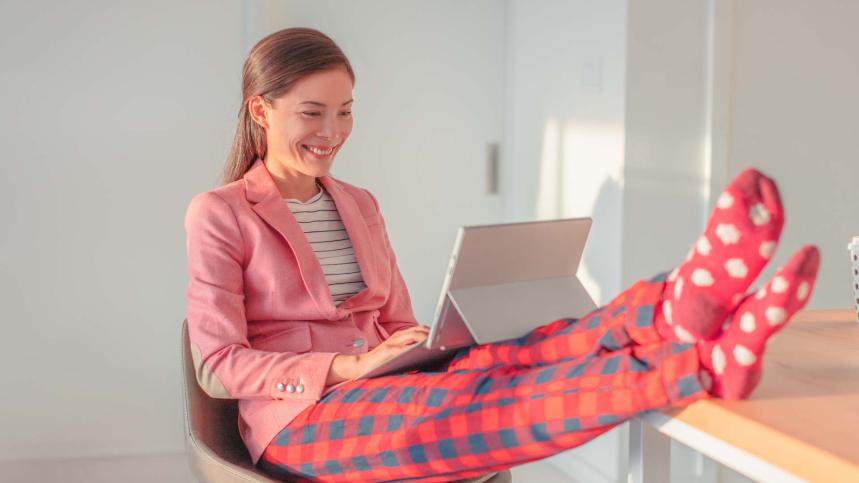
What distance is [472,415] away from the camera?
1.09 meters

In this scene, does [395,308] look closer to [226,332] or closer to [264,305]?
[264,305]

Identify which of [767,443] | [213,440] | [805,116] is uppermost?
[805,116]

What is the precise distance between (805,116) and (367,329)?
151 cm

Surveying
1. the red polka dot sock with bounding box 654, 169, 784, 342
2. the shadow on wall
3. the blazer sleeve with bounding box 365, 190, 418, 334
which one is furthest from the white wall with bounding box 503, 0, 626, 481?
the red polka dot sock with bounding box 654, 169, 784, 342

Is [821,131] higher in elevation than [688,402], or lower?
higher

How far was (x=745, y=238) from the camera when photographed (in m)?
0.84

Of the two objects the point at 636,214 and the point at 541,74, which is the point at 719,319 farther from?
the point at 541,74

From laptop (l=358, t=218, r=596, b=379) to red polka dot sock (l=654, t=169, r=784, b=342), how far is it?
32 cm

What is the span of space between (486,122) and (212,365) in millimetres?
1604

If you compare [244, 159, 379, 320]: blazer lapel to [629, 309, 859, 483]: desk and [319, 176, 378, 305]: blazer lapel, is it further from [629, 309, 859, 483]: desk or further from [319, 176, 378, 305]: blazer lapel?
[629, 309, 859, 483]: desk

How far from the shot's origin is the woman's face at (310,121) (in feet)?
5.30

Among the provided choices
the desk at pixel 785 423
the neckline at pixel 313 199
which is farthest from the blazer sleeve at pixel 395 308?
the desk at pixel 785 423

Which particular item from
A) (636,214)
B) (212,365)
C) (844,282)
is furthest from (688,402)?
(844,282)

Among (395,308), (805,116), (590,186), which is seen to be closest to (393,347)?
(395,308)
